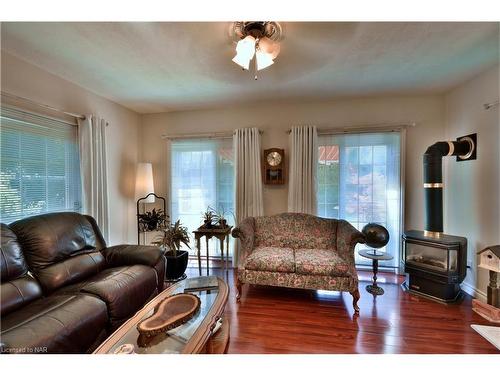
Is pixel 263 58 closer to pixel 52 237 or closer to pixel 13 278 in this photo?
pixel 52 237

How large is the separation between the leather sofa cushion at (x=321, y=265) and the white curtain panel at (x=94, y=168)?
2.39m

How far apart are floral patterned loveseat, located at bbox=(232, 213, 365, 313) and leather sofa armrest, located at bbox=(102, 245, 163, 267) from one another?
2.71ft

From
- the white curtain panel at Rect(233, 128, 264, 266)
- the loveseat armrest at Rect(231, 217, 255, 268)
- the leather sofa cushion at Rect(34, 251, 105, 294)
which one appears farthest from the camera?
the white curtain panel at Rect(233, 128, 264, 266)

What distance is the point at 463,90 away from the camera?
2504mm

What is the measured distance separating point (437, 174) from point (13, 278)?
154 inches

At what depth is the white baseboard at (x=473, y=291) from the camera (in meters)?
2.20

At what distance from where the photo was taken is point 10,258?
1474 mm

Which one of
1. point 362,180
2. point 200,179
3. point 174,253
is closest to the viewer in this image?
point 174,253

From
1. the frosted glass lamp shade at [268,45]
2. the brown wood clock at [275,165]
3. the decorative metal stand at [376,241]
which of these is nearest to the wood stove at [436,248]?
the decorative metal stand at [376,241]

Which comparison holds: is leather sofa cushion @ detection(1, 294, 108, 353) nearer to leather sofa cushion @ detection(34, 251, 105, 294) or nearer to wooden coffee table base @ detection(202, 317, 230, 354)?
leather sofa cushion @ detection(34, 251, 105, 294)

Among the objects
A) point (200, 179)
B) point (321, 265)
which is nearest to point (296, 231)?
point (321, 265)

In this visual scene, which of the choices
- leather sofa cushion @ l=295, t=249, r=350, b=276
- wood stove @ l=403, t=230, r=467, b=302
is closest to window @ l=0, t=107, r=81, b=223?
leather sofa cushion @ l=295, t=249, r=350, b=276

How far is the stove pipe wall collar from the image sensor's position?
2.40 meters
